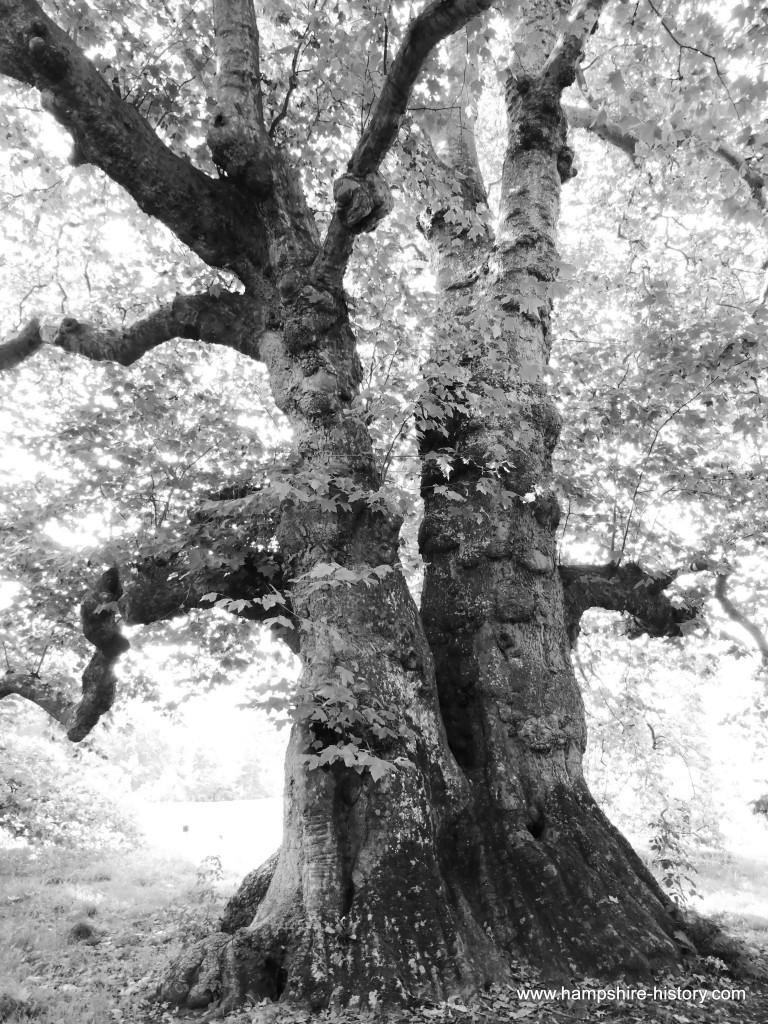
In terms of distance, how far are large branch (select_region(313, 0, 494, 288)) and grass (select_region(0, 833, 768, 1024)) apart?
189 inches

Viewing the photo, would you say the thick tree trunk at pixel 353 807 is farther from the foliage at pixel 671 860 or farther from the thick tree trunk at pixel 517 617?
the foliage at pixel 671 860

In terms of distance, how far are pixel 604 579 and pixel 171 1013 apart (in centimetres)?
428

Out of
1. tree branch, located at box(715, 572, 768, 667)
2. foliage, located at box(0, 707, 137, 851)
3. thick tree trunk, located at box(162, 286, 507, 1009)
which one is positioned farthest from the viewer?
foliage, located at box(0, 707, 137, 851)

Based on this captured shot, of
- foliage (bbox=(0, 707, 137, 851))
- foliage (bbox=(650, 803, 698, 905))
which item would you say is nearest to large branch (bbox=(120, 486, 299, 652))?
foliage (bbox=(650, 803, 698, 905))

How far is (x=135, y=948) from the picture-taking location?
200 inches

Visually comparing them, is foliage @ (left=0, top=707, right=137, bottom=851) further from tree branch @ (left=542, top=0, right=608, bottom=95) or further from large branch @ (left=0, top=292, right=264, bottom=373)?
tree branch @ (left=542, top=0, right=608, bottom=95)

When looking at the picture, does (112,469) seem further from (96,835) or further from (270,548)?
(96,835)

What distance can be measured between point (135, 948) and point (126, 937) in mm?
457

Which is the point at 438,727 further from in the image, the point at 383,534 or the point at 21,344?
the point at 21,344

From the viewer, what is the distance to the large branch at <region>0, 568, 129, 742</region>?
16.5 feet

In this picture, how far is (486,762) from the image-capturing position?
4215 mm

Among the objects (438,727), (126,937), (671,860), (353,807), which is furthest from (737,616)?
(126,937)

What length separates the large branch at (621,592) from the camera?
5.45 metres

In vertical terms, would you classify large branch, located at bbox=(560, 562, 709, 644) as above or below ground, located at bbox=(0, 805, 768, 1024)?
above
